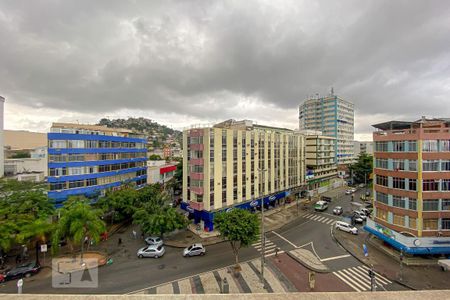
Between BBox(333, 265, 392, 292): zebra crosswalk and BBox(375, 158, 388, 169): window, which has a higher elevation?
BBox(375, 158, 388, 169): window

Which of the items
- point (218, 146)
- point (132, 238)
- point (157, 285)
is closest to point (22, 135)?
point (132, 238)

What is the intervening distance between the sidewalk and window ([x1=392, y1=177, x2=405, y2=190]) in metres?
9.13

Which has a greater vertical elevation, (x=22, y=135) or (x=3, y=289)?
(x=22, y=135)

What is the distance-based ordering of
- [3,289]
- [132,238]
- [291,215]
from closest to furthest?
[3,289] → [132,238] → [291,215]

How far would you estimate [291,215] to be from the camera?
43688mm

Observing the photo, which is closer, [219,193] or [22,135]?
[219,193]

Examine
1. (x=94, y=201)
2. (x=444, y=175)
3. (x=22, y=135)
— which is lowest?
(x=94, y=201)

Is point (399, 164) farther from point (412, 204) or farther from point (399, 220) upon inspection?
point (399, 220)

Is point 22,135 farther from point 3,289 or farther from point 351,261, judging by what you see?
point 351,261

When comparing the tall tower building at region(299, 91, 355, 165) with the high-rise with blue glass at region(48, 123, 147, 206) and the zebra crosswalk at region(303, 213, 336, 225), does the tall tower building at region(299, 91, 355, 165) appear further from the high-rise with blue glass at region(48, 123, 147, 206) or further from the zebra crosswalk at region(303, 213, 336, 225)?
the high-rise with blue glass at region(48, 123, 147, 206)

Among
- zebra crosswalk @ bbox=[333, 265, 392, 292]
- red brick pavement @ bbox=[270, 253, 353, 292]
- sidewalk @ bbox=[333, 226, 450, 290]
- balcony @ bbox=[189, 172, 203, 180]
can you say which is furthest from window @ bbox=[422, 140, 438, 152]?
balcony @ bbox=[189, 172, 203, 180]

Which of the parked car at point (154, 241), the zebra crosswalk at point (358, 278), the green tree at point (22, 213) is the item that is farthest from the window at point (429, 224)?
the green tree at point (22, 213)

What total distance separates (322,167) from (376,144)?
3942 centimetres

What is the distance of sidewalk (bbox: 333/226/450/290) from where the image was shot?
21.3 metres
